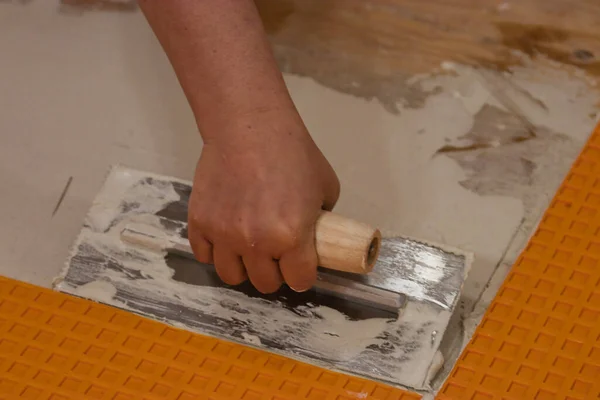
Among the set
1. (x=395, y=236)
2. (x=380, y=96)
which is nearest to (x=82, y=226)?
(x=395, y=236)

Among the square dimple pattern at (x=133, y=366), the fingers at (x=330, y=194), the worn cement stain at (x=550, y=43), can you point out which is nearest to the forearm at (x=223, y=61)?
the fingers at (x=330, y=194)

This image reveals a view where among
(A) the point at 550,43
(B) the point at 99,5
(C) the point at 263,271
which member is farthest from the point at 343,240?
(B) the point at 99,5

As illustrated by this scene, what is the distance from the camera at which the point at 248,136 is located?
3.20 ft

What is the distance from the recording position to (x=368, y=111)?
1.48 meters

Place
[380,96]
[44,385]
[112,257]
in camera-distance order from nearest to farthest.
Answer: [44,385] < [112,257] < [380,96]

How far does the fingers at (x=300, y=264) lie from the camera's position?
977 mm

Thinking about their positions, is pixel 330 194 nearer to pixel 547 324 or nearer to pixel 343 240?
pixel 343 240

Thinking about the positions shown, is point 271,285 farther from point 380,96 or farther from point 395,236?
point 380,96

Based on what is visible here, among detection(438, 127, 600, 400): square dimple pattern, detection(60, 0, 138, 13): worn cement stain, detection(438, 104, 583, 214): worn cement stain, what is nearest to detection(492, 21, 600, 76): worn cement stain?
detection(438, 104, 583, 214): worn cement stain

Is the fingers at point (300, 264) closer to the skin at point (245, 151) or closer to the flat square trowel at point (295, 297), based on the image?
the skin at point (245, 151)

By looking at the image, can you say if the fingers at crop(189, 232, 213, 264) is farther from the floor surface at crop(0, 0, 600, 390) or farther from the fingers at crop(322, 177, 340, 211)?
the floor surface at crop(0, 0, 600, 390)

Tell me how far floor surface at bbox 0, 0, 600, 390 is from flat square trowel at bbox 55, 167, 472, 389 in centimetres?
11

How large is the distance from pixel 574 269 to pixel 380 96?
518 millimetres

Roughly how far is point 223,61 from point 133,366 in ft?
1.54
